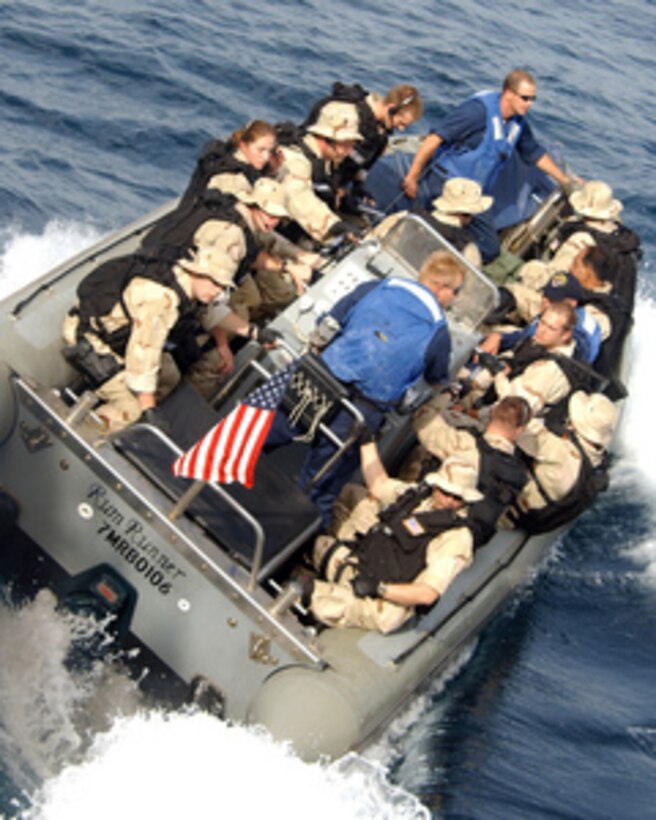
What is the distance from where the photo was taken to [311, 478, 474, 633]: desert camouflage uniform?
21.3 feet

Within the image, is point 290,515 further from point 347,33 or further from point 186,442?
point 347,33

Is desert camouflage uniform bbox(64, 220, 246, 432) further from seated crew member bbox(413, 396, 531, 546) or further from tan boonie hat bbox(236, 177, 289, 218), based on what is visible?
seated crew member bbox(413, 396, 531, 546)

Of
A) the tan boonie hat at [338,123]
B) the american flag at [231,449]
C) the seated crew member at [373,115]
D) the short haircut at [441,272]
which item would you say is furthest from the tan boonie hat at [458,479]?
the seated crew member at [373,115]

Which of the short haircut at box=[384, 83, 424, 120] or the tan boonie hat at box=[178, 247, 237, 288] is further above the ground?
the short haircut at box=[384, 83, 424, 120]

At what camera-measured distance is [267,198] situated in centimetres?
748

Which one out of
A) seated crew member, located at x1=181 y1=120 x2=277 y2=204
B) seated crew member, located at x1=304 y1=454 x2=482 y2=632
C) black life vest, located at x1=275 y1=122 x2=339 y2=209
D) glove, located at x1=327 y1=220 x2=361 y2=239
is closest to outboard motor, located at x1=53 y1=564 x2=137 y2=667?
seated crew member, located at x1=304 y1=454 x2=482 y2=632

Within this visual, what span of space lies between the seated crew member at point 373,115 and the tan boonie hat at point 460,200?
2.60 ft

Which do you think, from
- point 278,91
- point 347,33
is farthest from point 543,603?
point 347,33

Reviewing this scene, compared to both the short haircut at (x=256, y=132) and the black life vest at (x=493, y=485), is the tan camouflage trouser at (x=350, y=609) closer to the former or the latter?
the black life vest at (x=493, y=485)

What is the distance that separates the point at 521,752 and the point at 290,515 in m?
2.05

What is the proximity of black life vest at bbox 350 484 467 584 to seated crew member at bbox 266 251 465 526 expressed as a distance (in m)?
0.57

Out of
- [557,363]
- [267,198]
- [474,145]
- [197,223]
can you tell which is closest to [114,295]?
[197,223]

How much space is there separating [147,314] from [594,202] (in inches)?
195

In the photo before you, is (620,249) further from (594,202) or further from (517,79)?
(517,79)
